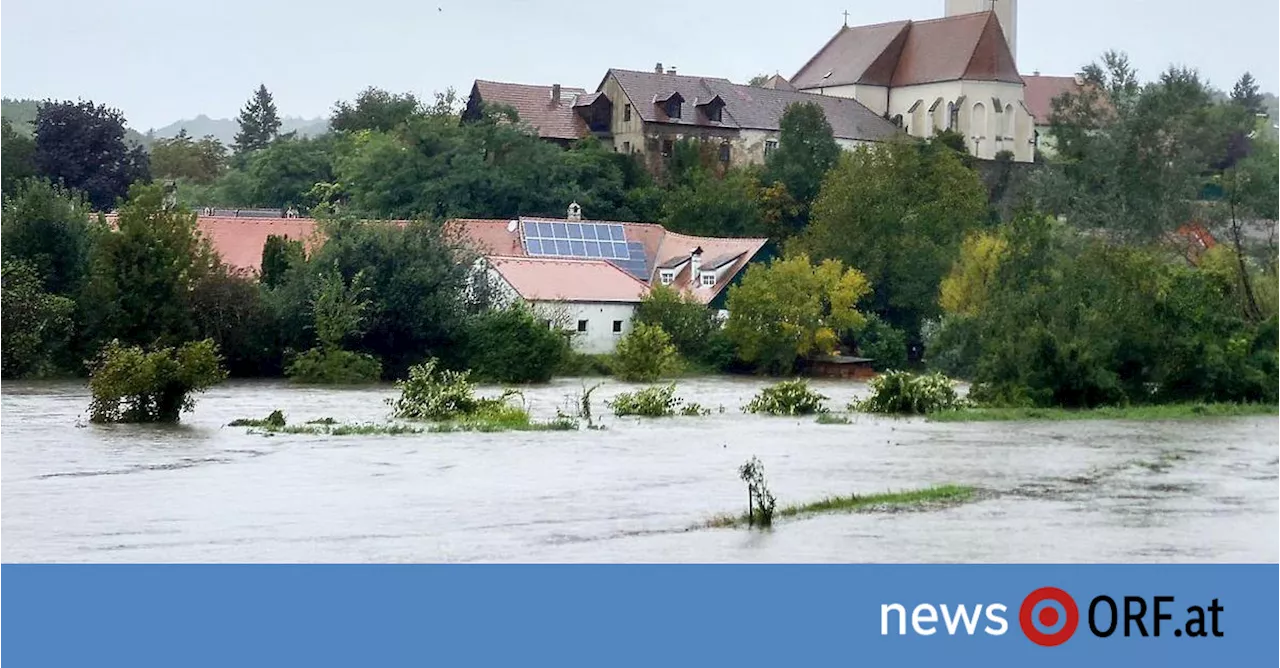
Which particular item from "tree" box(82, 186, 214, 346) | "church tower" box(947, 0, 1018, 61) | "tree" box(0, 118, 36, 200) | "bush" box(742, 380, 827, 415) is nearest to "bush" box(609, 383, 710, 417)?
"bush" box(742, 380, 827, 415)

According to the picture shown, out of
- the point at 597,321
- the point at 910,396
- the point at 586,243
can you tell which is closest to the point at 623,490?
the point at 910,396

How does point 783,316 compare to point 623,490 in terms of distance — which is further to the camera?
point 783,316

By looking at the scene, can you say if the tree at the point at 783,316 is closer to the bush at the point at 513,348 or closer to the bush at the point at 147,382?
the bush at the point at 513,348

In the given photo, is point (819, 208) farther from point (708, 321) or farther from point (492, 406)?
Answer: point (492, 406)

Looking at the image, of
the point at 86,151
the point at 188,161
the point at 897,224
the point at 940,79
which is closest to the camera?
the point at 897,224

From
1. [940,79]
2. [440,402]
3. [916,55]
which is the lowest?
[440,402]

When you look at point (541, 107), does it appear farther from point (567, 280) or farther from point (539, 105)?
point (567, 280)

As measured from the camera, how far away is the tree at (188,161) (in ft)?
403

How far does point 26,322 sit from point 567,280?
1787 centimetres

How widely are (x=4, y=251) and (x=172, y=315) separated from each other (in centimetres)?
533

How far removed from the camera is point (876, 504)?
882 inches

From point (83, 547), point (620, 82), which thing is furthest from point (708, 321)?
point (83, 547)

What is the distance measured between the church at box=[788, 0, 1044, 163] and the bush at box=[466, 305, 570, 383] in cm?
4971

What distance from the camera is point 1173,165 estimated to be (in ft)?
238
